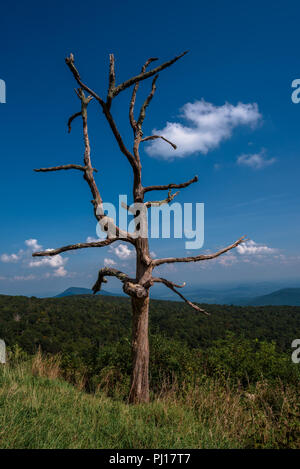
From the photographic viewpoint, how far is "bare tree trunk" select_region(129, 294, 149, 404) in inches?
221

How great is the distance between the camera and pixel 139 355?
18.7 feet

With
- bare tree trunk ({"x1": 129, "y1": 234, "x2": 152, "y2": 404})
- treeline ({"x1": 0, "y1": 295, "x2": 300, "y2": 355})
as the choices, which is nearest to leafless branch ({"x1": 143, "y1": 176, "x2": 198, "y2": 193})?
bare tree trunk ({"x1": 129, "y1": 234, "x2": 152, "y2": 404})

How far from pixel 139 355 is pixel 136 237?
257 centimetres

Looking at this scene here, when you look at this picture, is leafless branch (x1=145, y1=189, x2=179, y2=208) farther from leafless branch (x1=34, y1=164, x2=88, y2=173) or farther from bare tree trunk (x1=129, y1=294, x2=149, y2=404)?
bare tree trunk (x1=129, y1=294, x2=149, y2=404)

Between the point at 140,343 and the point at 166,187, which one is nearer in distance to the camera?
the point at 140,343

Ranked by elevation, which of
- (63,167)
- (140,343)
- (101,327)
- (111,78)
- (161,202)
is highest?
(111,78)

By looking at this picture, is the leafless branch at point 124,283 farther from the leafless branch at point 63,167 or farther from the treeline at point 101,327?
the treeline at point 101,327

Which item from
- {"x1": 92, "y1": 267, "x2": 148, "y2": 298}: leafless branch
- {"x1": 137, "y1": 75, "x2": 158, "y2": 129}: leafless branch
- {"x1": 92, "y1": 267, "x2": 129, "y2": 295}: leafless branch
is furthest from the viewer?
{"x1": 137, "y1": 75, "x2": 158, "y2": 129}: leafless branch

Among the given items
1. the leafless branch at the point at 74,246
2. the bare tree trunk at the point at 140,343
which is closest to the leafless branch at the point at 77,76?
the leafless branch at the point at 74,246

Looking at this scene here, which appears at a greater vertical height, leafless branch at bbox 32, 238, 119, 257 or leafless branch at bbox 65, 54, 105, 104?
leafless branch at bbox 65, 54, 105, 104

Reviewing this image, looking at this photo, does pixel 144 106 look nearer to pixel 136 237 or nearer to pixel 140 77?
pixel 140 77

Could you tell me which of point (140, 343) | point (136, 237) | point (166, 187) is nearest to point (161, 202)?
point (166, 187)

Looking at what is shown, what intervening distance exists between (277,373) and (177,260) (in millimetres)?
6826
